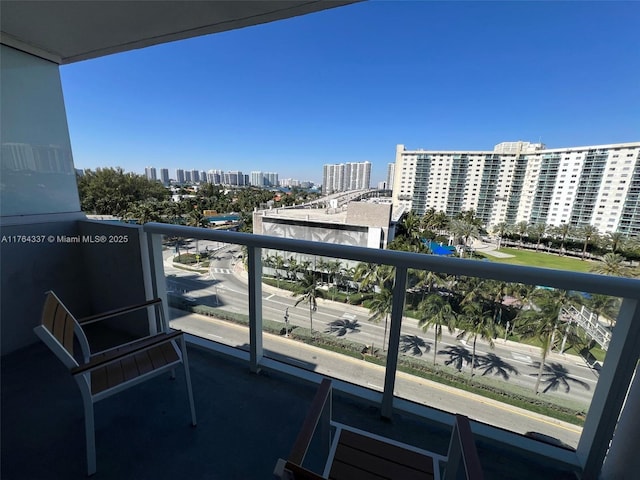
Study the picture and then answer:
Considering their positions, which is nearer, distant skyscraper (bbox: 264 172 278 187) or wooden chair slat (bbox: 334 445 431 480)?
wooden chair slat (bbox: 334 445 431 480)

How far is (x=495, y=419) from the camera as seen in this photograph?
1545 millimetres

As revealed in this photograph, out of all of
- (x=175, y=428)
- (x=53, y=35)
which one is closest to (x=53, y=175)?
(x=53, y=35)

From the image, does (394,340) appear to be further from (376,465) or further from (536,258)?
(536,258)

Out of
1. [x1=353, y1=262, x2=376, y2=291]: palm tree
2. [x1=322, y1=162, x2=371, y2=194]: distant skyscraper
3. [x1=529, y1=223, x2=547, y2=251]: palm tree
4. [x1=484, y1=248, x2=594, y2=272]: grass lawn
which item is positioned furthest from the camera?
[x1=322, y1=162, x2=371, y2=194]: distant skyscraper

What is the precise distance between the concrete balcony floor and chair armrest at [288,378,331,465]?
737mm

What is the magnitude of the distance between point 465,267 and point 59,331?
203 centimetres

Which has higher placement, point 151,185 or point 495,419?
point 151,185

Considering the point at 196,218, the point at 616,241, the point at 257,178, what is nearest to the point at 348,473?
the point at 196,218

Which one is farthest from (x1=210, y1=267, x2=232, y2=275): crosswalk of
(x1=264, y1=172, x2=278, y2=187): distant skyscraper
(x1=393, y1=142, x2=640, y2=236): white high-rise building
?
(x1=264, y1=172, x2=278, y2=187): distant skyscraper

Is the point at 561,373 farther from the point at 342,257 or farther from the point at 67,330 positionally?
the point at 67,330

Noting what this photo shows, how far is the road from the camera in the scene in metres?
1.36

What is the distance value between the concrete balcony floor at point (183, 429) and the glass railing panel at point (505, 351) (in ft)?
0.68

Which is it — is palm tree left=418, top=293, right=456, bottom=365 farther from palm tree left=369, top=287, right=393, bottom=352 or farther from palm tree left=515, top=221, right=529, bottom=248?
palm tree left=515, top=221, right=529, bottom=248

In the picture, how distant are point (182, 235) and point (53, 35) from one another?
2.01m
